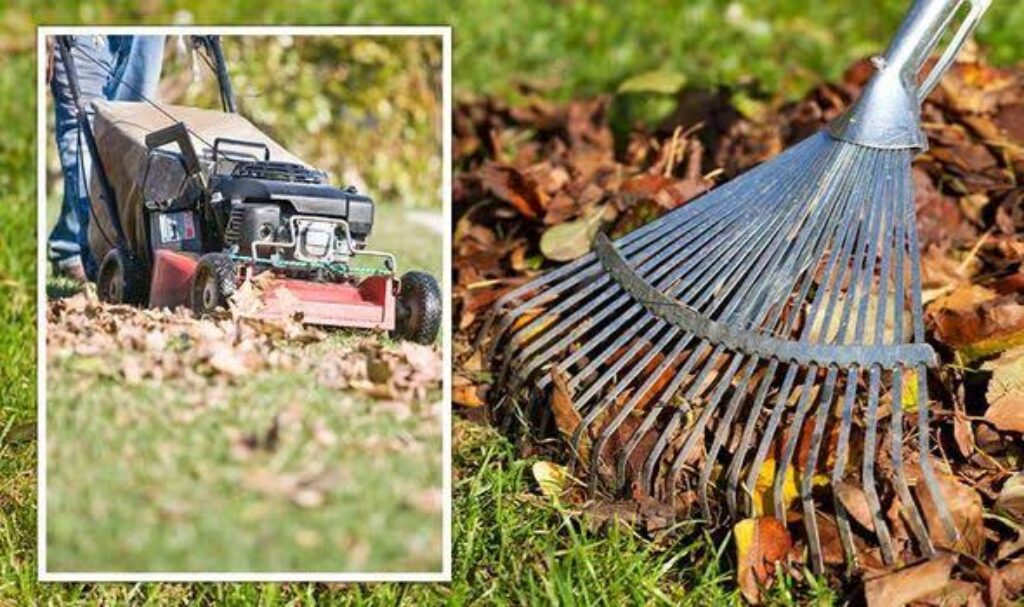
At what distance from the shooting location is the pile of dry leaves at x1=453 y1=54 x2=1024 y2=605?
6.72ft

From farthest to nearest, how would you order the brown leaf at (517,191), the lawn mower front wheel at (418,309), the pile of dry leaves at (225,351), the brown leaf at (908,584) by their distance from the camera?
the brown leaf at (517,191), the lawn mower front wheel at (418,309), the pile of dry leaves at (225,351), the brown leaf at (908,584)

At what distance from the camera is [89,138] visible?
7.43ft

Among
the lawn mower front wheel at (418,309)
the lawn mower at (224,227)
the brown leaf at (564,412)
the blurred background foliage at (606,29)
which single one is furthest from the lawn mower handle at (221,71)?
the blurred background foliage at (606,29)

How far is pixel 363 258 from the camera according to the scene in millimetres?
2225

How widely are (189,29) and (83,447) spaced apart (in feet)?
2.22

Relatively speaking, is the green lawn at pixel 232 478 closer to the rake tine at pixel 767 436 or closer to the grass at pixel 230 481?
the grass at pixel 230 481

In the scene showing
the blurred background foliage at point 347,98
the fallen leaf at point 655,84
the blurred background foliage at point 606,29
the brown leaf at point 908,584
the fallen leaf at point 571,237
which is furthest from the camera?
the blurred background foliage at point 606,29

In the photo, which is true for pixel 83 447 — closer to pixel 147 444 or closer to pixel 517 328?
pixel 147 444

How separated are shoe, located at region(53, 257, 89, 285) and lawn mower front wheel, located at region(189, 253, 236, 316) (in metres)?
0.21

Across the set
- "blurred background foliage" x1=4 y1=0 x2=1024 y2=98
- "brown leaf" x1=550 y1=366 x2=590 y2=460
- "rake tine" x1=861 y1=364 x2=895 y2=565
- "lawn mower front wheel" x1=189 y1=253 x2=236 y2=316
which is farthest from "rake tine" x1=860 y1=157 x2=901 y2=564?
"blurred background foliage" x1=4 y1=0 x2=1024 y2=98

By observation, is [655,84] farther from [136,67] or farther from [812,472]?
[812,472]

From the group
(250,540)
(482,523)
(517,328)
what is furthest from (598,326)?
(250,540)

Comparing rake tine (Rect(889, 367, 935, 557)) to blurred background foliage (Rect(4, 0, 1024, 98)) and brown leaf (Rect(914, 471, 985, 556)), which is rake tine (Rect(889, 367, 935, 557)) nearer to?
brown leaf (Rect(914, 471, 985, 556))

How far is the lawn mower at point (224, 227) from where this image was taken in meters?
2.14
